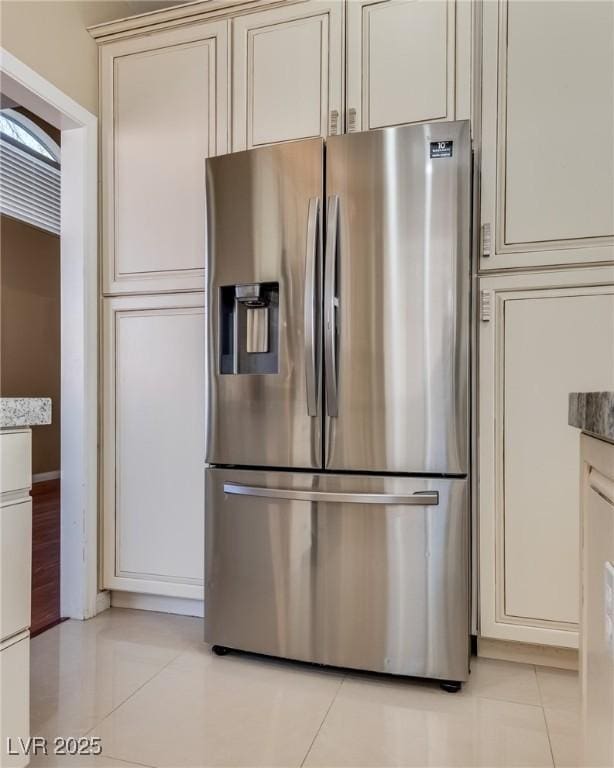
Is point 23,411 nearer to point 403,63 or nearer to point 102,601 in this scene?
point 102,601

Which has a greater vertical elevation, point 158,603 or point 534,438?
point 534,438

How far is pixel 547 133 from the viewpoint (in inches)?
67.3

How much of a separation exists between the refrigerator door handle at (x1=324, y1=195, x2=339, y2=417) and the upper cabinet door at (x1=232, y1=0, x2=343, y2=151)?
52 centimetres

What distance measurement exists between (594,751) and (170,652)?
59.7 inches

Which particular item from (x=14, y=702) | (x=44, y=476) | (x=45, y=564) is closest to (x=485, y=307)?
(x=14, y=702)

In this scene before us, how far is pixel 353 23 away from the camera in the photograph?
190 cm

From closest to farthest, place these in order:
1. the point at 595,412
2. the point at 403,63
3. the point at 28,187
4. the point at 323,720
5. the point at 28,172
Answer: the point at 595,412 < the point at 323,720 < the point at 403,63 < the point at 28,172 < the point at 28,187

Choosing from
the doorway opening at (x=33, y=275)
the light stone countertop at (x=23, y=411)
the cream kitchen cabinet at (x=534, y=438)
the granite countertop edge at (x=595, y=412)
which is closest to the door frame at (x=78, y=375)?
the light stone countertop at (x=23, y=411)

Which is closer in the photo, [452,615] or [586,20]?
[452,615]

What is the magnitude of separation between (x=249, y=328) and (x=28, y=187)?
4.10 meters

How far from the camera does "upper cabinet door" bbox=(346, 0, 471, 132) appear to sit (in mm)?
Result: 1801

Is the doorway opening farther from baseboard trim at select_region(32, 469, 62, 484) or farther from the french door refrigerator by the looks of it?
the french door refrigerator

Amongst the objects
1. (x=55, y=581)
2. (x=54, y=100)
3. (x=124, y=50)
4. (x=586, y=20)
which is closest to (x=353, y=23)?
(x=586, y=20)

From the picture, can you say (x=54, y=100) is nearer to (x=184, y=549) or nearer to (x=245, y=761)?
(x=184, y=549)
